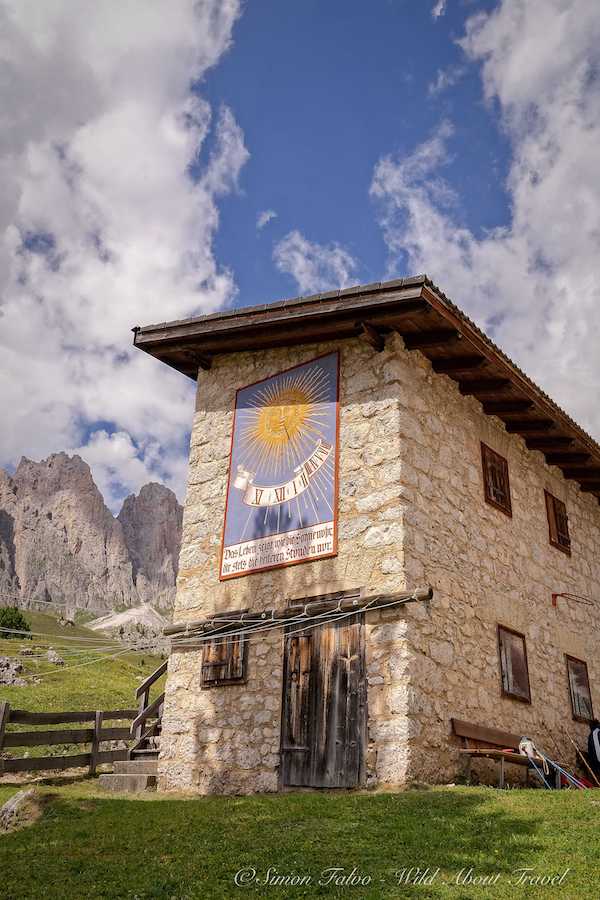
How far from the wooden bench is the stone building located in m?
0.24

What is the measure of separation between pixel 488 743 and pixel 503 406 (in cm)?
512

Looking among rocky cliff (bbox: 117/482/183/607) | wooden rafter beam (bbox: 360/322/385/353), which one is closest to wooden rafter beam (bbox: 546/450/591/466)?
wooden rafter beam (bbox: 360/322/385/353)

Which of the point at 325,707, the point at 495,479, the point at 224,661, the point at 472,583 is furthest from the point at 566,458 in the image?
the point at 224,661

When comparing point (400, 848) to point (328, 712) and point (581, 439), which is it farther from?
point (581, 439)

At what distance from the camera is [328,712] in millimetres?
9344

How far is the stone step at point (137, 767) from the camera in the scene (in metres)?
11.0

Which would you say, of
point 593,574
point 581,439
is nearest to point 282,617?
point 581,439

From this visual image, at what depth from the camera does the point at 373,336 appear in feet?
35.1

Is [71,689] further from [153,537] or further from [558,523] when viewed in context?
[153,537]

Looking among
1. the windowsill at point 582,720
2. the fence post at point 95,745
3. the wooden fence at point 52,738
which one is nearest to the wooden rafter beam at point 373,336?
the windowsill at point 582,720

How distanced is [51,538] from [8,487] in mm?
16011

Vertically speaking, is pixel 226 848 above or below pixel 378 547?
below

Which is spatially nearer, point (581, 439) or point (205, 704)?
point (205, 704)

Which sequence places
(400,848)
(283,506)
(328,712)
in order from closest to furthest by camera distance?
(400,848) → (328,712) → (283,506)
